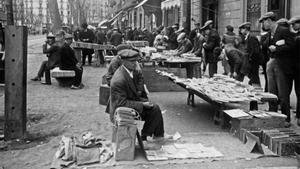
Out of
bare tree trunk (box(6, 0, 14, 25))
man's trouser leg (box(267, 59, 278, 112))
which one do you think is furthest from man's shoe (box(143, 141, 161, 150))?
bare tree trunk (box(6, 0, 14, 25))

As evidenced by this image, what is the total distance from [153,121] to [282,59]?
2.83m

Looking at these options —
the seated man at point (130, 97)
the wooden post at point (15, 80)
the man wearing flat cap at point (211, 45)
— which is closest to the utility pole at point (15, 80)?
the wooden post at point (15, 80)

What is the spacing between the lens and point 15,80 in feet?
23.1

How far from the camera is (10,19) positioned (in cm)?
1137

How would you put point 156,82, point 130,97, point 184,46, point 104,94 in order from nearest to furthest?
point 130,97, point 104,94, point 156,82, point 184,46

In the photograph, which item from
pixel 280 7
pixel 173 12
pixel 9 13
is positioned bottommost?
pixel 9 13

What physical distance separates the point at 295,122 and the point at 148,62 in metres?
5.67

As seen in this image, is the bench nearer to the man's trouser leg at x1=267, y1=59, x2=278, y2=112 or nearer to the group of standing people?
the group of standing people

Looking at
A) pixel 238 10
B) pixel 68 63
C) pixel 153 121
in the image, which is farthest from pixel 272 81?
pixel 238 10

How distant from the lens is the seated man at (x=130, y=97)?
6.11m

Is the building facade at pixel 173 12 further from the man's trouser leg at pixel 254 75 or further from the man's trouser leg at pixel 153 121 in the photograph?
the man's trouser leg at pixel 153 121

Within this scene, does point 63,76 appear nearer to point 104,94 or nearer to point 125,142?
point 104,94

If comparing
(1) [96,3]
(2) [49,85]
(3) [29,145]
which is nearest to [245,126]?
(3) [29,145]

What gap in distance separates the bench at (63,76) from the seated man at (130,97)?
667 centimetres
